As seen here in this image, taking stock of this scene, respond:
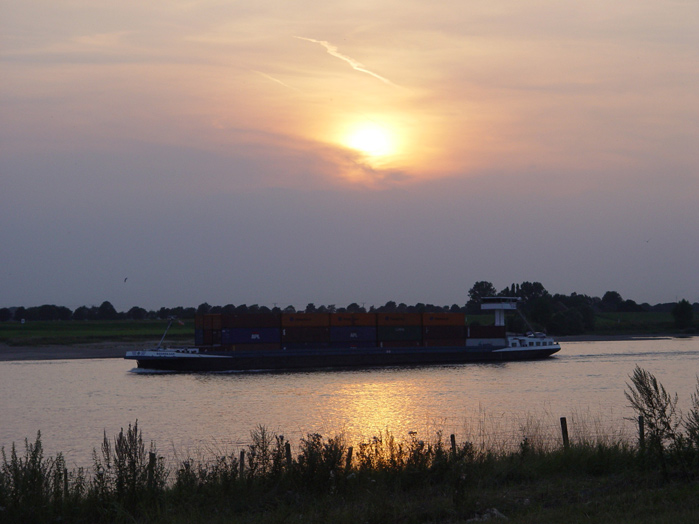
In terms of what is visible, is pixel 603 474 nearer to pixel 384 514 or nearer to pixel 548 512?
pixel 548 512

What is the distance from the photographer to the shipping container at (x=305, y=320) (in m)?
Answer: 72.5

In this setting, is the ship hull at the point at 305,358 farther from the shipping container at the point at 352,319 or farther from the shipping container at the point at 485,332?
the shipping container at the point at 352,319

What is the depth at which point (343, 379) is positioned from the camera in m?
58.6

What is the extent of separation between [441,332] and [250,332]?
69.3ft

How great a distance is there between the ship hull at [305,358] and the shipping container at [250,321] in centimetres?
344

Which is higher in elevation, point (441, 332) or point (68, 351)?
point (441, 332)

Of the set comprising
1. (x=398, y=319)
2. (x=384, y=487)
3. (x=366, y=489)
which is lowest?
(x=366, y=489)

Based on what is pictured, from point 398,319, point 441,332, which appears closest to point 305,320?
point 398,319


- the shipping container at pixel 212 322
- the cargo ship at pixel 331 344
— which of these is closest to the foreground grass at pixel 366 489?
the cargo ship at pixel 331 344

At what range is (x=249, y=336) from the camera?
7044 cm

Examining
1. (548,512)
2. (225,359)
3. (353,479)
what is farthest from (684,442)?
(225,359)

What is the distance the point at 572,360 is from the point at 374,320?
73.1ft

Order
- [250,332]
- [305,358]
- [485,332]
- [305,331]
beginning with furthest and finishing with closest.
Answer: [485,332] → [305,331] → [250,332] → [305,358]

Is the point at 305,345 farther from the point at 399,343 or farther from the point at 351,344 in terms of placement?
the point at 399,343
